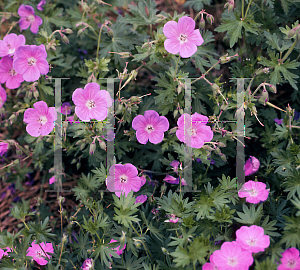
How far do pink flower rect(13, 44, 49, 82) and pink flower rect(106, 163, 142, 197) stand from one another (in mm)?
880

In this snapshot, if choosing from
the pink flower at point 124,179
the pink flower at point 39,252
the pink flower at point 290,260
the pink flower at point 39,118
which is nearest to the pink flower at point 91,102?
the pink flower at point 39,118

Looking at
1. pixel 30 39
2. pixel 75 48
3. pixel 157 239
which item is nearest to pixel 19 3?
pixel 30 39

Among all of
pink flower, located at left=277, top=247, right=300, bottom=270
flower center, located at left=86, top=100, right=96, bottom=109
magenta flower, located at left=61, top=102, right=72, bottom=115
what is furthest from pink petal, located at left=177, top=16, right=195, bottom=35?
pink flower, located at left=277, top=247, right=300, bottom=270

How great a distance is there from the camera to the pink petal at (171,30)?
2012mm

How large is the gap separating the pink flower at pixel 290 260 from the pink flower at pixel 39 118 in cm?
165

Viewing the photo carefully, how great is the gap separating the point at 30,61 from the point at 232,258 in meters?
1.80

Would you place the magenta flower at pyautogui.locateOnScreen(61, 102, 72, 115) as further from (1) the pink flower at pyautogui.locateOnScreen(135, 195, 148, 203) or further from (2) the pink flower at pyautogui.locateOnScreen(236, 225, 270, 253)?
(2) the pink flower at pyautogui.locateOnScreen(236, 225, 270, 253)

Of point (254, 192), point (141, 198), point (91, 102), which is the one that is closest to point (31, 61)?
point (91, 102)

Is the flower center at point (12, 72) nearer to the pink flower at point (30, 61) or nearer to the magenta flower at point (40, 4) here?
the pink flower at point (30, 61)

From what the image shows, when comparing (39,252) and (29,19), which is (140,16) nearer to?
(29,19)

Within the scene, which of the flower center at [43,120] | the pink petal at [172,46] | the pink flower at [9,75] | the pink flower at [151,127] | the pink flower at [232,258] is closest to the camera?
the pink flower at [232,258]

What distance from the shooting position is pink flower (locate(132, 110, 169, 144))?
2106mm

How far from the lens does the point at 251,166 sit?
7.51ft

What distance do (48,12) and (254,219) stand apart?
7.56 feet
